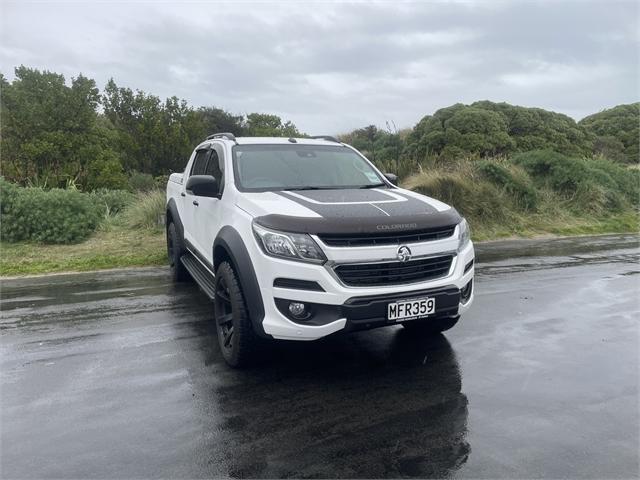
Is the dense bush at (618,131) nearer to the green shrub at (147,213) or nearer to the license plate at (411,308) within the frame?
the green shrub at (147,213)

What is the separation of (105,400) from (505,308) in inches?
174

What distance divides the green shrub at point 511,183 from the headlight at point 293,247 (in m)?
10.5

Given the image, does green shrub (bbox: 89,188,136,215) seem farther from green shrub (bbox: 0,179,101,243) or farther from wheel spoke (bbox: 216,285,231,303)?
wheel spoke (bbox: 216,285,231,303)

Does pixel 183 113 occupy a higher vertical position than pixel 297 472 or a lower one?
higher

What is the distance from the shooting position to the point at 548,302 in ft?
21.1

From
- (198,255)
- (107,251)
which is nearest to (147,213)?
(107,251)

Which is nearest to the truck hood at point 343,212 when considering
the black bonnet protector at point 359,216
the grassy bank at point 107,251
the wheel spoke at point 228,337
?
the black bonnet protector at point 359,216

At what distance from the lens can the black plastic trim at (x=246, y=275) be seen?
391cm

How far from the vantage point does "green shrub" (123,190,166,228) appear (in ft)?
37.8

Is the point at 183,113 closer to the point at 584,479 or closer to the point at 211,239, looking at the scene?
the point at 211,239

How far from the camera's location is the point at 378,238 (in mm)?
3930

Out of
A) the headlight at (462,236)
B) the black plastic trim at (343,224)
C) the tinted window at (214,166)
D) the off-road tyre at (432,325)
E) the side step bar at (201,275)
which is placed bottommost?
the off-road tyre at (432,325)

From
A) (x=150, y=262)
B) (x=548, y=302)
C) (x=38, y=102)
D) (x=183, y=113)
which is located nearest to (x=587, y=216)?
(x=548, y=302)

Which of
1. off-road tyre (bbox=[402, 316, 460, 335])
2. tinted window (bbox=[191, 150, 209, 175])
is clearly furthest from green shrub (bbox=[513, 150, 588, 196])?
off-road tyre (bbox=[402, 316, 460, 335])
